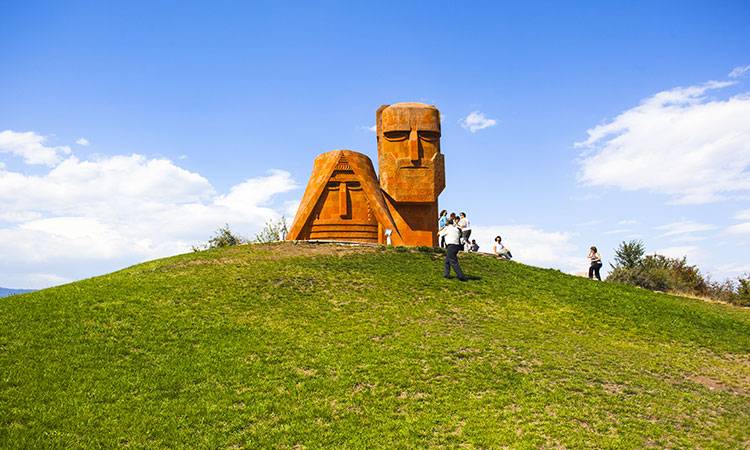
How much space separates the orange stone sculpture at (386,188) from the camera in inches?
897

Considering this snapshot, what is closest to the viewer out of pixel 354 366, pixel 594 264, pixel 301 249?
pixel 354 366

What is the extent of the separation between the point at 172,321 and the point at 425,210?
51.3 feet

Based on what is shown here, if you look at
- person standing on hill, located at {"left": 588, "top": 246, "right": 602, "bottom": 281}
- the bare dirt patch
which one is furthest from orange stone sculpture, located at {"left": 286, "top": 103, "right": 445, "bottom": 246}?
person standing on hill, located at {"left": 588, "top": 246, "right": 602, "bottom": 281}

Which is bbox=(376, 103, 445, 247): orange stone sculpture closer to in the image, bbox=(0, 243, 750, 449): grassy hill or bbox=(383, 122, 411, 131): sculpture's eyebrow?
bbox=(383, 122, 411, 131): sculpture's eyebrow

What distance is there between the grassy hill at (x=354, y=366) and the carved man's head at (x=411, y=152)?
26.7 feet

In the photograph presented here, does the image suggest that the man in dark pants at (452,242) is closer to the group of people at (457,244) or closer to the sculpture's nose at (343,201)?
the group of people at (457,244)

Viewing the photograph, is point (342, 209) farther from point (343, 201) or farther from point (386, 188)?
point (386, 188)

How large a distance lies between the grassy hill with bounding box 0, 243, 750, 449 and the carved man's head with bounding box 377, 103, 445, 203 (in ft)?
26.7

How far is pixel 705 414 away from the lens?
8992 mm

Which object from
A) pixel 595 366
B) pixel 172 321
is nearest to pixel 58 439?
pixel 172 321

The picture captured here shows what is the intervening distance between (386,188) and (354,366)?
1544 cm

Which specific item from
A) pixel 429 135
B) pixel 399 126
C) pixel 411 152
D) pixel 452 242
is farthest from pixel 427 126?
pixel 452 242

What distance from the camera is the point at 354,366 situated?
10.4 metres

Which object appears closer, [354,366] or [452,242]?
[354,366]
